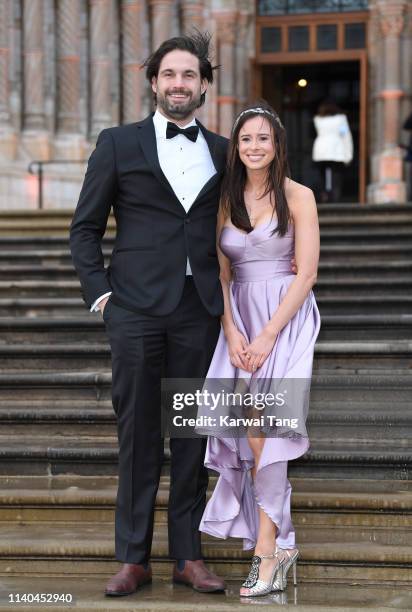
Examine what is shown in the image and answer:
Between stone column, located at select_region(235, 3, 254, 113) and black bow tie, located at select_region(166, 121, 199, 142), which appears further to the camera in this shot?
stone column, located at select_region(235, 3, 254, 113)

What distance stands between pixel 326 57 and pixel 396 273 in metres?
7.02

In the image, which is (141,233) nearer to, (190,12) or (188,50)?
(188,50)

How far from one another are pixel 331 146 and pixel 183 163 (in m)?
9.33

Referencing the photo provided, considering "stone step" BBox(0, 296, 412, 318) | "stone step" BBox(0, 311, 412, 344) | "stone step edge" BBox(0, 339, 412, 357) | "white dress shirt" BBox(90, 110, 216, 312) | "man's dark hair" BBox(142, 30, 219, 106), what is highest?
"man's dark hair" BBox(142, 30, 219, 106)

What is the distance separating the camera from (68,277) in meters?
8.67

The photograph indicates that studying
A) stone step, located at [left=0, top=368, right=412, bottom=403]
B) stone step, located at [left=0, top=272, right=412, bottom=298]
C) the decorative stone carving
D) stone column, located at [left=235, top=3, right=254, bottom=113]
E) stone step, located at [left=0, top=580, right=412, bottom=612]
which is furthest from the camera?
stone column, located at [left=235, top=3, right=254, bottom=113]

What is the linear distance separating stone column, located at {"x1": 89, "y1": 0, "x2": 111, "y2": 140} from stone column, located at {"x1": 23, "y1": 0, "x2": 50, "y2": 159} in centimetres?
61

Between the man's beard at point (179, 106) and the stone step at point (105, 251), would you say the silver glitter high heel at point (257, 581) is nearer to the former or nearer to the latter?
the man's beard at point (179, 106)

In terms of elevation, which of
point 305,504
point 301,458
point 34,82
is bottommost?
point 305,504

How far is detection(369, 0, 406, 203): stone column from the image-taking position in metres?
14.0

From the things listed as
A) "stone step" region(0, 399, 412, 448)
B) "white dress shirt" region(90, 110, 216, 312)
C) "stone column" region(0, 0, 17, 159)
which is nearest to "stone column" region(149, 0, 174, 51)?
"stone column" region(0, 0, 17, 159)

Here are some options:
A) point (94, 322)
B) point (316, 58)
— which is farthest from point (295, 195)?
point (316, 58)

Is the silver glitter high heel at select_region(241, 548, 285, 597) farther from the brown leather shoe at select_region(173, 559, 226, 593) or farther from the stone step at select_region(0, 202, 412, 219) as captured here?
the stone step at select_region(0, 202, 412, 219)
